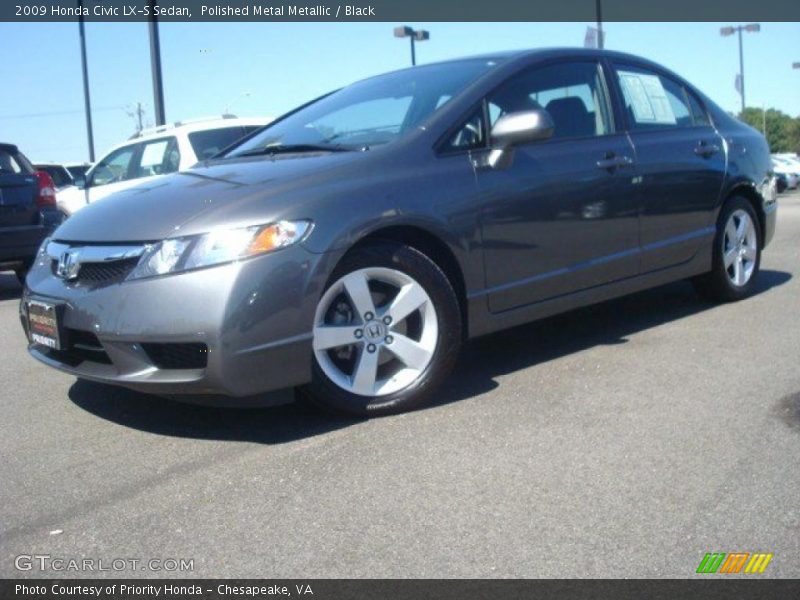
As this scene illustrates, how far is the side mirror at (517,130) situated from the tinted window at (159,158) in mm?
7157

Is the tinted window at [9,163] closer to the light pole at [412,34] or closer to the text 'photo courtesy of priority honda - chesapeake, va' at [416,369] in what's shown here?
the text 'photo courtesy of priority honda - chesapeake, va' at [416,369]

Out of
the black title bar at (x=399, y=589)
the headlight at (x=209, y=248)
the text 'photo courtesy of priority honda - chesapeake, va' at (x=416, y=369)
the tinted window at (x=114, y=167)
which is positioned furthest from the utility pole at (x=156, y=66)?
the black title bar at (x=399, y=589)

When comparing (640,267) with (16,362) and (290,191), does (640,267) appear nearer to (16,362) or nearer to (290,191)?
(290,191)

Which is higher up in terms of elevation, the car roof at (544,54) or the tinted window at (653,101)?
the car roof at (544,54)

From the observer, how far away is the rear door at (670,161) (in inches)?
212

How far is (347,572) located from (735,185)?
4316mm

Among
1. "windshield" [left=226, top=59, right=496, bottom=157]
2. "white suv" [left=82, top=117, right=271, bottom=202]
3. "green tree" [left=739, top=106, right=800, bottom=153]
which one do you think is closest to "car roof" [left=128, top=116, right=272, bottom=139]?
"white suv" [left=82, top=117, right=271, bottom=202]

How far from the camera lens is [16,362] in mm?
5617

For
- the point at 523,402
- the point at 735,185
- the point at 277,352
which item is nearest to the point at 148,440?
the point at 277,352

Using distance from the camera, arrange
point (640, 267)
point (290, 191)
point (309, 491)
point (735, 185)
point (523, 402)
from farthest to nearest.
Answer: point (735, 185) → point (640, 267) → point (523, 402) → point (290, 191) → point (309, 491)

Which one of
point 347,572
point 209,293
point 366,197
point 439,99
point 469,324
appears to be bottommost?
point 347,572

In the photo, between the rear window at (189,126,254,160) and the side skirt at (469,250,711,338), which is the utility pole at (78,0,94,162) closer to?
the rear window at (189,126,254,160)

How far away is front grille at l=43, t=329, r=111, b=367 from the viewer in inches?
154

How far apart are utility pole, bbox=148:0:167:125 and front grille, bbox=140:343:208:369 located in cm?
1281
